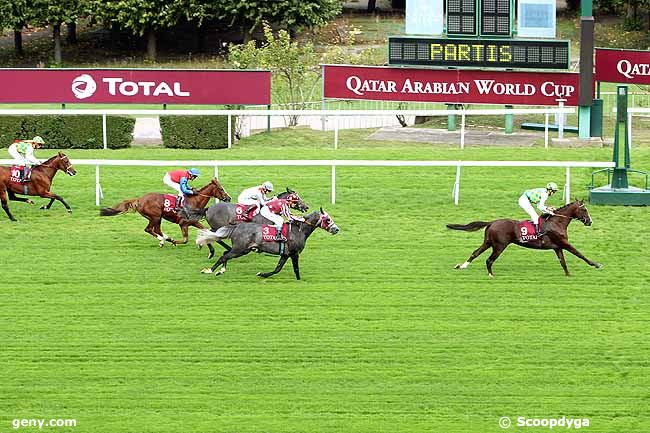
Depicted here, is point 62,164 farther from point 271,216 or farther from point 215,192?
point 271,216

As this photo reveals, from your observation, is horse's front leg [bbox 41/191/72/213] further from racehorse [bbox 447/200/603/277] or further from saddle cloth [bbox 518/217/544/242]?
saddle cloth [bbox 518/217/544/242]

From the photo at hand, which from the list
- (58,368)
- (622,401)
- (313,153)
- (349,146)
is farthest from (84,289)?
(349,146)

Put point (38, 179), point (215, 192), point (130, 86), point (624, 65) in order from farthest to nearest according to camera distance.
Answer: point (624, 65) < point (130, 86) < point (38, 179) < point (215, 192)

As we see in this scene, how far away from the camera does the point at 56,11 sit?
38.4 m

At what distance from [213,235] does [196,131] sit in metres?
A: 7.71

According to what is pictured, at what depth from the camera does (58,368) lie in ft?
39.1

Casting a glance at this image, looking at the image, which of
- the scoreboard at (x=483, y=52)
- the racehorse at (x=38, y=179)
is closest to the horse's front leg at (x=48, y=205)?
the racehorse at (x=38, y=179)

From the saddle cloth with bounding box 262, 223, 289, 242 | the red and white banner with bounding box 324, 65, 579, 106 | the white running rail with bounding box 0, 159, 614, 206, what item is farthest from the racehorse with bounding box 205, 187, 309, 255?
the red and white banner with bounding box 324, 65, 579, 106

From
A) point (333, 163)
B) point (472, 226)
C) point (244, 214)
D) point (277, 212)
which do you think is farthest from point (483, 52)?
point (277, 212)

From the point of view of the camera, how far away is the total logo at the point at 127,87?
2331 cm

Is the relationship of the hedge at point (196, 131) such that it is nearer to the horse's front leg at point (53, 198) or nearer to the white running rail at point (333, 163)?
the white running rail at point (333, 163)

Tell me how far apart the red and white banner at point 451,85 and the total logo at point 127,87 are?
2.86 metres

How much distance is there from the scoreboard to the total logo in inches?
154

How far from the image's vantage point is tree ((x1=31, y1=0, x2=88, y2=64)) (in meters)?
38.3
